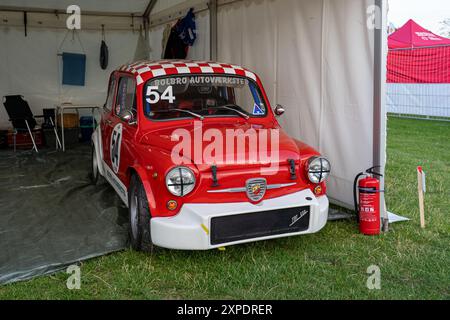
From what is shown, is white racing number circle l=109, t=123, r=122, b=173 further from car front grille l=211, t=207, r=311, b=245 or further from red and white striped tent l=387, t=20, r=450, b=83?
red and white striped tent l=387, t=20, r=450, b=83

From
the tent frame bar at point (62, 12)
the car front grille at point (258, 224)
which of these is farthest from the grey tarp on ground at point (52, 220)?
the tent frame bar at point (62, 12)

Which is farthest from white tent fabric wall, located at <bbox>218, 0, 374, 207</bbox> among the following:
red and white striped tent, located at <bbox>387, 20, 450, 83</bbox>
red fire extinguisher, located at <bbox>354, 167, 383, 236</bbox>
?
red and white striped tent, located at <bbox>387, 20, 450, 83</bbox>

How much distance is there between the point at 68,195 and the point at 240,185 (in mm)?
2782

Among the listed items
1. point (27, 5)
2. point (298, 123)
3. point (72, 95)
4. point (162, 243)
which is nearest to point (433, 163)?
point (298, 123)

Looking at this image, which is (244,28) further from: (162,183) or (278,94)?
(162,183)

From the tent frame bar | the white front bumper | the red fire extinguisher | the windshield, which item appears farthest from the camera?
the tent frame bar

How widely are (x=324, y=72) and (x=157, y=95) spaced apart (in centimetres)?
182

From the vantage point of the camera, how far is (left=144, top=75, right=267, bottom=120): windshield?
13.5 ft

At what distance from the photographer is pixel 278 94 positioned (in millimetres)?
5730

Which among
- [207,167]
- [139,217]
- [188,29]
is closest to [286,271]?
[207,167]

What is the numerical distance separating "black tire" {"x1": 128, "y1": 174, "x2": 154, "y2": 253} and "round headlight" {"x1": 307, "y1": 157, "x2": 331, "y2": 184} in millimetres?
1269

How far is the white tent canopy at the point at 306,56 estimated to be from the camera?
14.1 ft

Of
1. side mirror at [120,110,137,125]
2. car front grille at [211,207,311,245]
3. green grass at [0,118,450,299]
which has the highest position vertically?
side mirror at [120,110,137,125]

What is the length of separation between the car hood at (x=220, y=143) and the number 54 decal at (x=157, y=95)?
0.35 m
